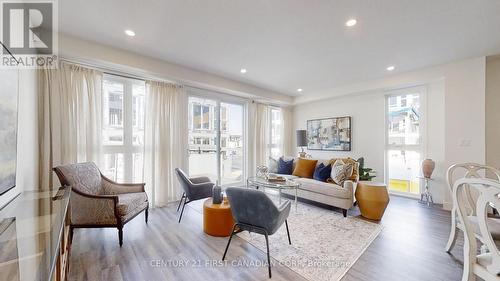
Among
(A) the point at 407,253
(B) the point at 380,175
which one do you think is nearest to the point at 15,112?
(A) the point at 407,253

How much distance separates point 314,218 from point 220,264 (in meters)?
1.74

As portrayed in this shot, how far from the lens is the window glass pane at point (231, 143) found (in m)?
4.93

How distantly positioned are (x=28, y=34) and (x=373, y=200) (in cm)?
494

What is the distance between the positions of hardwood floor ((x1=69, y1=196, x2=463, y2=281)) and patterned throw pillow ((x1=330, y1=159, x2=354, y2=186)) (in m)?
0.84

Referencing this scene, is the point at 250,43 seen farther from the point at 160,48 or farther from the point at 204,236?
the point at 204,236

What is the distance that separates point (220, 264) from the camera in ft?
6.30

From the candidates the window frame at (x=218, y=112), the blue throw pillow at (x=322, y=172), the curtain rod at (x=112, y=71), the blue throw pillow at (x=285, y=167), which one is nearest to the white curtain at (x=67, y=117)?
the curtain rod at (x=112, y=71)

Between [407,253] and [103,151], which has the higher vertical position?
[103,151]

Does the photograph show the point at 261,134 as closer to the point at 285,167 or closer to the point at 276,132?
the point at 276,132

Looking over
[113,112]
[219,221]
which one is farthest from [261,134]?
[113,112]

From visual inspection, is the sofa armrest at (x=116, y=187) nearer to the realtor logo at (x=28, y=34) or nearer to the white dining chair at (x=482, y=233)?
the realtor logo at (x=28, y=34)

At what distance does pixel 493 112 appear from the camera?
11.2 feet

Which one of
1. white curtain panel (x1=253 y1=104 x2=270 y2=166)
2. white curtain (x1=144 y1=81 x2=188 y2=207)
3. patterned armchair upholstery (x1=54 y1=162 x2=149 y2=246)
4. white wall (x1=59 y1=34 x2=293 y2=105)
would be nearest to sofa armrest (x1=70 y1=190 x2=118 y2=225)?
patterned armchair upholstery (x1=54 y1=162 x2=149 y2=246)

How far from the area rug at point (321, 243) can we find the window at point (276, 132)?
2.95 metres
